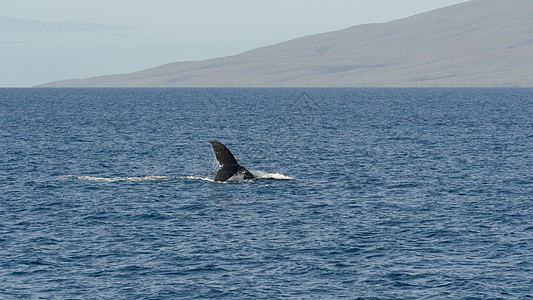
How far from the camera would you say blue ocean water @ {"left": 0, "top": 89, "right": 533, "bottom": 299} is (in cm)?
3225

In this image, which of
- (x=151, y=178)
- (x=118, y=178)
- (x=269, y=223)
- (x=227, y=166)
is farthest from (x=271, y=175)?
(x=269, y=223)

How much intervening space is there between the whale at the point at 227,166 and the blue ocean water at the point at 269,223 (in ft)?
3.00

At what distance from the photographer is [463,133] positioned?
358 ft

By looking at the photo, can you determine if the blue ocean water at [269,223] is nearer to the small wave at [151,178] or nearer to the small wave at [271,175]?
the small wave at [151,178]

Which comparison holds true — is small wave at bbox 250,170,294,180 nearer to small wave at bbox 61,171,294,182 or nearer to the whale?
small wave at bbox 61,171,294,182

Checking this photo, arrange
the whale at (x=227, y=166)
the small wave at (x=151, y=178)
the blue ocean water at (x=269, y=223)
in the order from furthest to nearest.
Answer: the small wave at (x=151, y=178), the whale at (x=227, y=166), the blue ocean water at (x=269, y=223)

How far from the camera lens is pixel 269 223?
43938 mm

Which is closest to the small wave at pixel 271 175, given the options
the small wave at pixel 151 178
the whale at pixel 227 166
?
the small wave at pixel 151 178

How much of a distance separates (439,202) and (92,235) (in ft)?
82.1

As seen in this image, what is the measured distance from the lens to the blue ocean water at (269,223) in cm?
3225

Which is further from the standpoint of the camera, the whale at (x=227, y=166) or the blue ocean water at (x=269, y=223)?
the whale at (x=227, y=166)

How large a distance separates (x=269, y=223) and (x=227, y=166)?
48.2ft

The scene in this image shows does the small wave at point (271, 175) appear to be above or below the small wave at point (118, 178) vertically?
below

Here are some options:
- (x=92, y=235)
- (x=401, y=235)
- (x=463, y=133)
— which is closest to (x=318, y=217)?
(x=401, y=235)
